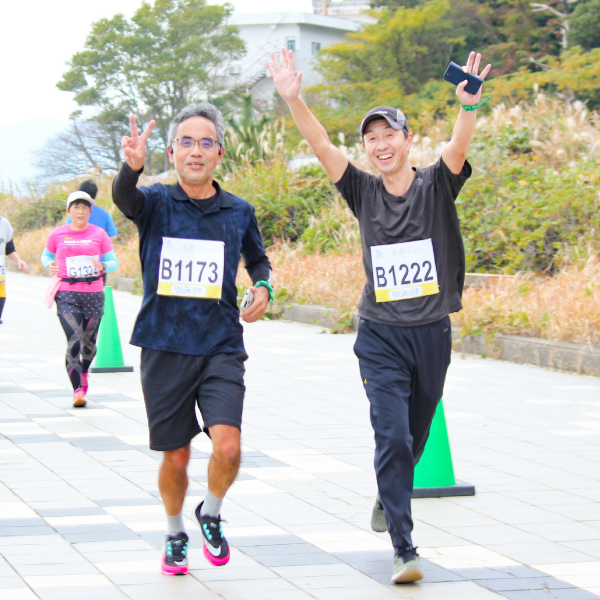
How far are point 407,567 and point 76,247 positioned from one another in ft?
17.8

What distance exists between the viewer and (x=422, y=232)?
458 centimetres

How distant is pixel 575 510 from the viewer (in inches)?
214

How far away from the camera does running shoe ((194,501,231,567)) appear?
4.27m

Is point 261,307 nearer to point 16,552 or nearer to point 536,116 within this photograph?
point 16,552

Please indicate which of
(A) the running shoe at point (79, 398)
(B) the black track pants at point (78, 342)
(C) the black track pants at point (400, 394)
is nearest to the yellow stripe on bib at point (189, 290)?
(C) the black track pants at point (400, 394)

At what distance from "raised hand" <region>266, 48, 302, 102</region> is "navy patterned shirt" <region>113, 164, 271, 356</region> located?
0.54 m

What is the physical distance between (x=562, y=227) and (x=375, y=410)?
9.65m

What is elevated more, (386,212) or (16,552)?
(386,212)

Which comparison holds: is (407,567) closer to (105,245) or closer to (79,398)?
(79,398)

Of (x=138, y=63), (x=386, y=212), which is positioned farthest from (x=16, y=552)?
(x=138, y=63)

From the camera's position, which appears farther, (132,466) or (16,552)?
(132,466)

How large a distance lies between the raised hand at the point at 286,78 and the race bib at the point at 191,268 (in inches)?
30.2

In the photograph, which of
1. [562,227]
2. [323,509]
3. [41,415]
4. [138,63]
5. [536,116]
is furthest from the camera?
[138,63]

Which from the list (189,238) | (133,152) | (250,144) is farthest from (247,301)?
(250,144)
